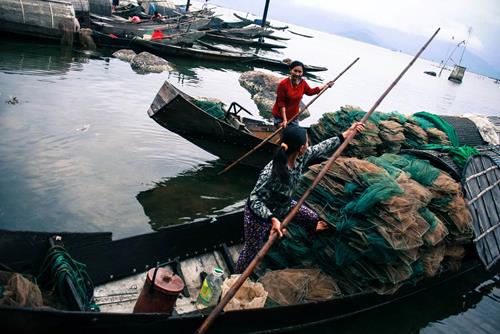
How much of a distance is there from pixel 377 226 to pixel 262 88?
18.2 metres

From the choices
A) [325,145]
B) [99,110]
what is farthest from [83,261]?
[99,110]

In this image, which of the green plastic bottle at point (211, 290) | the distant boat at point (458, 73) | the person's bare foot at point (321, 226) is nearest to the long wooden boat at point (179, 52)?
→ the person's bare foot at point (321, 226)

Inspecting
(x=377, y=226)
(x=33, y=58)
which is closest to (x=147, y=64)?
(x=33, y=58)

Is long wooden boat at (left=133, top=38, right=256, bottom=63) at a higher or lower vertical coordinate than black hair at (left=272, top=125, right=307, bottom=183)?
lower

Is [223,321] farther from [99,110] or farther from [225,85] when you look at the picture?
[225,85]

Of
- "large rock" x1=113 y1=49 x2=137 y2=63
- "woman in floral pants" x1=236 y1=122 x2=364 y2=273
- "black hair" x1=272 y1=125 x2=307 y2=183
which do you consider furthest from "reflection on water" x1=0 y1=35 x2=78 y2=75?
"black hair" x1=272 y1=125 x2=307 y2=183

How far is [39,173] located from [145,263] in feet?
14.4

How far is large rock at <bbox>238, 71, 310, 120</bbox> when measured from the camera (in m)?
19.6

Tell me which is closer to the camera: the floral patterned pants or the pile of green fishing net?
the floral patterned pants

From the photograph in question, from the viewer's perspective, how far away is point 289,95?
817 centimetres

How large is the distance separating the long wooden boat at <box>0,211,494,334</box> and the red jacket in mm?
3353

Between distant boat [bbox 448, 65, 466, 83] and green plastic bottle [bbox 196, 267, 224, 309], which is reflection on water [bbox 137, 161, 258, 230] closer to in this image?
green plastic bottle [bbox 196, 267, 224, 309]

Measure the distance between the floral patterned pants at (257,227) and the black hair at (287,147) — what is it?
67cm

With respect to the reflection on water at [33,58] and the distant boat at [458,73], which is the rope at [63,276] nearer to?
the reflection on water at [33,58]
